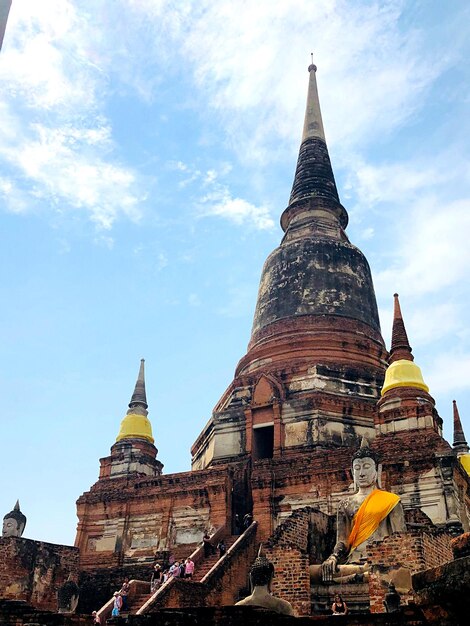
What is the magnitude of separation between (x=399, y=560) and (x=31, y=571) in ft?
37.2

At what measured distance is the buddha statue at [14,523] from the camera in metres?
20.1

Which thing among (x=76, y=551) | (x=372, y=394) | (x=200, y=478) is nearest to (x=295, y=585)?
(x=200, y=478)

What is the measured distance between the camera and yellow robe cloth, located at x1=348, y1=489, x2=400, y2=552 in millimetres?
13234

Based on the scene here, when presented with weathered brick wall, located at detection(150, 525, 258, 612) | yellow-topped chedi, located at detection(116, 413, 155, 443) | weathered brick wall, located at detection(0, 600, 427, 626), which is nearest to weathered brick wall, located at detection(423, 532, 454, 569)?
weathered brick wall, located at detection(0, 600, 427, 626)

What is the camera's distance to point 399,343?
75.3 ft

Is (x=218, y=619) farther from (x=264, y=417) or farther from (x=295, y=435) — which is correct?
(x=264, y=417)

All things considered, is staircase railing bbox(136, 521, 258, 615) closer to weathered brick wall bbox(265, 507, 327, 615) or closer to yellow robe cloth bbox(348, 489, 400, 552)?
weathered brick wall bbox(265, 507, 327, 615)

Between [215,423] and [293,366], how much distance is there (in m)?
3.33

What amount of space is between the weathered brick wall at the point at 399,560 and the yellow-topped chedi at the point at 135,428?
1542 centimetres

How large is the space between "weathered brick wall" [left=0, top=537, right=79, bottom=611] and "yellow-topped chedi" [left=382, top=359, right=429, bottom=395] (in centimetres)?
1106

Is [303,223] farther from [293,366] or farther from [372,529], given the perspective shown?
[372,529]

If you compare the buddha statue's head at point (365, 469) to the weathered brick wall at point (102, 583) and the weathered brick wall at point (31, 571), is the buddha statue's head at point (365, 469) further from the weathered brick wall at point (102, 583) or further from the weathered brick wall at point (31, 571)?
the weathered brick wall at point (31, 571)

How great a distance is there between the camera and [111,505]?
2145 cm

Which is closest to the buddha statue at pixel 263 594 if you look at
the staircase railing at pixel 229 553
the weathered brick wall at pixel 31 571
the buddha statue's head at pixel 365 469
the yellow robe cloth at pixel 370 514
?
the yellow robe cloth at pixel 370 514
